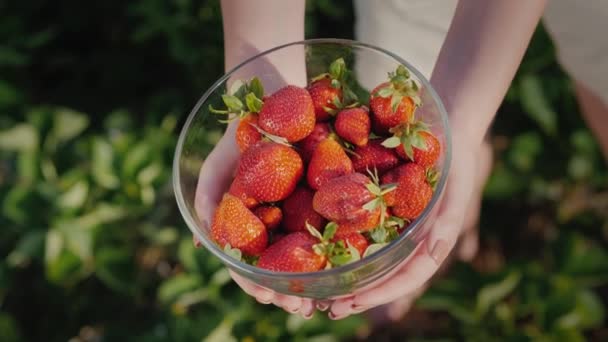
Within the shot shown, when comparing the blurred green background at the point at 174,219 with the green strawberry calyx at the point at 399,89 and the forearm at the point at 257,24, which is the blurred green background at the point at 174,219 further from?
the green strawberry calyx at the point at 399,89

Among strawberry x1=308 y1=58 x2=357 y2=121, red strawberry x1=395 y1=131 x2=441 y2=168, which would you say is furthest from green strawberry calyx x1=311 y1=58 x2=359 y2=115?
red strawberry x1=395 y1=131 x2=441 y2=168

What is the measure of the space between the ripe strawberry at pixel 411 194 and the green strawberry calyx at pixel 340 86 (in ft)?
0.45

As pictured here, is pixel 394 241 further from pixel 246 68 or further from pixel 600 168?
pixel 600 168

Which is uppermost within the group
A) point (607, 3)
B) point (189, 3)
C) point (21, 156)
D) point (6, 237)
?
point (607, 3)

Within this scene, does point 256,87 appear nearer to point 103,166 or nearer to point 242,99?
point 242,99

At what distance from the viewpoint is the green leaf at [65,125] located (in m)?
1.65

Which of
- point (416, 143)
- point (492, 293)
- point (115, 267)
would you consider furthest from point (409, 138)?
point (115, 267)

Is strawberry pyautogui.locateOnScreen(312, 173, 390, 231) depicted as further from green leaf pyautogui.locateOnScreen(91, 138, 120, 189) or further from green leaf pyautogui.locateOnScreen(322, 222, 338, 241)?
green leaf pyautogui.locateOnScreen(91, 138, 120, 189)

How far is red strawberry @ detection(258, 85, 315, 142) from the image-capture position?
846 millimetres

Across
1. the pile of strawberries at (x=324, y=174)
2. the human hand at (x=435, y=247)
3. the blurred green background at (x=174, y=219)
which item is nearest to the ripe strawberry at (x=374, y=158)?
the pile of strawberries at (x=324, y=174)

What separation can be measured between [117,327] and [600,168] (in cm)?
115

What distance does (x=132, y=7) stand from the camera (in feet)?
5.85

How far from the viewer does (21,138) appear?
1.61m

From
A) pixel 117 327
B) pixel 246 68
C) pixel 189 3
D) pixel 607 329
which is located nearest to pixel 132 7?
pixel 189 3
